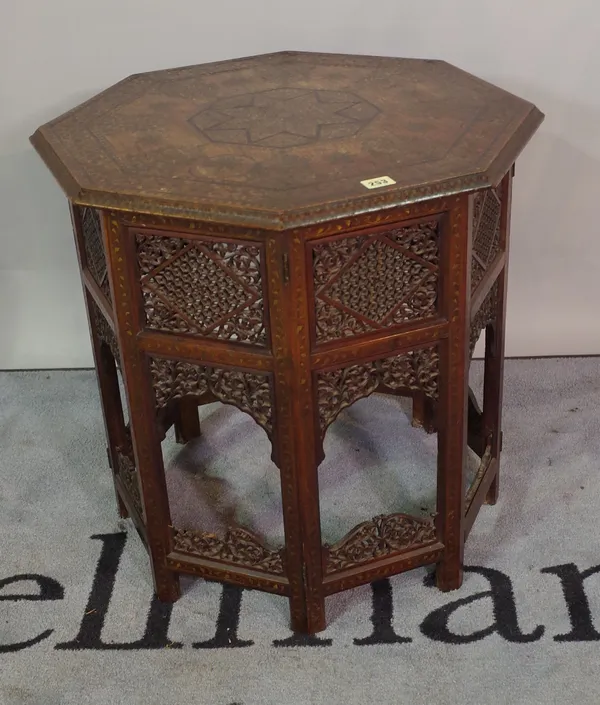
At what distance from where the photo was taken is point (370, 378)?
1.74 meters

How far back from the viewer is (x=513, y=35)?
2.39 m

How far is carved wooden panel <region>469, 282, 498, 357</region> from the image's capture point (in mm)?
1867

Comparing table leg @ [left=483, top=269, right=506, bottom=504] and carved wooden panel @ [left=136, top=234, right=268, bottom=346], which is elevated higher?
carved wooden panel @ [left=136, top=234, right=268, bottom=346]

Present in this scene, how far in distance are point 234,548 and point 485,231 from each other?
0.80m

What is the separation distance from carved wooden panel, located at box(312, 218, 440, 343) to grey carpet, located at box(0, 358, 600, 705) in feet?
2.21

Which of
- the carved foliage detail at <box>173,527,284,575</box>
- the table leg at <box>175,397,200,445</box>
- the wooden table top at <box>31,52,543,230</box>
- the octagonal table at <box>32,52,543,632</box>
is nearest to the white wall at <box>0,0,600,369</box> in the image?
the wooden table top at <box>31,52,543,230</box>

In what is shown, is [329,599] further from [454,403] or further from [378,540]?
[454,403]

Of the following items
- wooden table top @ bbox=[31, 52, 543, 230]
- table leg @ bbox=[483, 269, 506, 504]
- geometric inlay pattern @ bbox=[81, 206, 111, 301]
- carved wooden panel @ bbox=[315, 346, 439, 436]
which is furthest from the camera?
table leg @ bbox=[483, 269, 506, 504]

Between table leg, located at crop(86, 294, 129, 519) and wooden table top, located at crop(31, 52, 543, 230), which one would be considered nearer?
wooden table top, located at crop(31, 52, 543, 230)

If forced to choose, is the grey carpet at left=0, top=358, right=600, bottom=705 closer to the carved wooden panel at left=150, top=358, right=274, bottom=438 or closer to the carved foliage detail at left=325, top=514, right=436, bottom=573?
the carved foliage detail at left=325, top=514, right=436, bottom=573

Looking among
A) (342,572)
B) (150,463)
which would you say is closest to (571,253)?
Result: (342,572)

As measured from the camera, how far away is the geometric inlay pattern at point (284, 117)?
1767mm

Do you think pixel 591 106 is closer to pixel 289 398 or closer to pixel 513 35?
pixel 513 35

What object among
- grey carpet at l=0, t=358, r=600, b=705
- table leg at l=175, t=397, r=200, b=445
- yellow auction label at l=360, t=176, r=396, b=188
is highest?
yellow auction label at l=360, t=176, r=396, b=188
